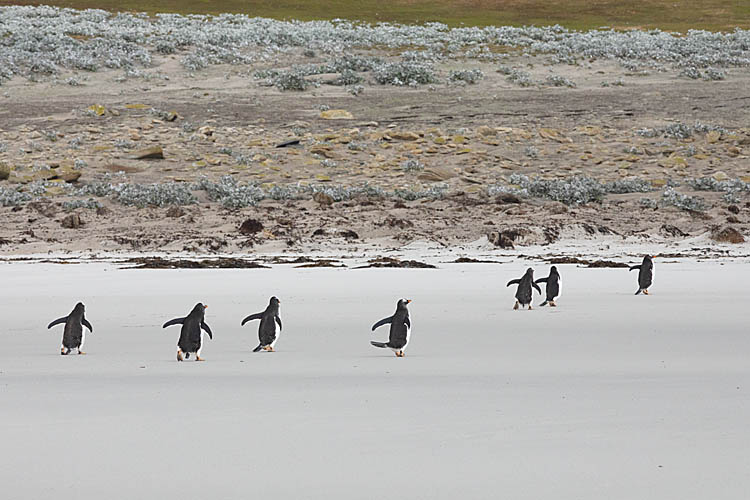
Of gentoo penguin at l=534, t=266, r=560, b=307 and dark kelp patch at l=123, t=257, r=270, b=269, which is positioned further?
dark kelp patch at l=123, t=257, r=270, b=269

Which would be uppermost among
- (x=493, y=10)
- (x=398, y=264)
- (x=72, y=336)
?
(x=493, y=10)

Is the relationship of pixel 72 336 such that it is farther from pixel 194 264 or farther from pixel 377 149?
pixel 377 149

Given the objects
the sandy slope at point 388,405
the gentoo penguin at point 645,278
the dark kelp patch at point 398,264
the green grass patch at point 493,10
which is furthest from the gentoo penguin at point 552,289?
the green grass patch at point 493,10

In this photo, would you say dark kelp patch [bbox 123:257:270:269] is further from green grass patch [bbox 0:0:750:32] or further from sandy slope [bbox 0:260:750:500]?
green grass patch [bbox 0:0:750:32]

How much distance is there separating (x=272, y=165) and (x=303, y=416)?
63.1 ft

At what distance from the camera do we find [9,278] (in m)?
12.2

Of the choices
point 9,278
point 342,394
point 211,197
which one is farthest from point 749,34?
point 342,394

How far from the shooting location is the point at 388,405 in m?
5.01

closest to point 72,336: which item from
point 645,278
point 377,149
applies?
point 645,278

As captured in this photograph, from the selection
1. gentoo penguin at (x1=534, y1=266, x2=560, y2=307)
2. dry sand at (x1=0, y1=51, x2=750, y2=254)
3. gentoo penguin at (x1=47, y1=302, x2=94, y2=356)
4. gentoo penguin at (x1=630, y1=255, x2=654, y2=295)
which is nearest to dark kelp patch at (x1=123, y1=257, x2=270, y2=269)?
dry sand at (x1=0, y1=51, x2=750, y2=254)

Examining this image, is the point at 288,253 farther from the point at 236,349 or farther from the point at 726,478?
the point at 726,478

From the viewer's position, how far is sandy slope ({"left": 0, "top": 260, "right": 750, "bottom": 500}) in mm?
3768

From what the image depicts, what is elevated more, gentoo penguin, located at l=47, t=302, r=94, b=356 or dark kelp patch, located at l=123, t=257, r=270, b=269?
dark kelp patch, located at l=123, t=257, r=270, b=269

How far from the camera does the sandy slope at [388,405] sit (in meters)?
3.77
